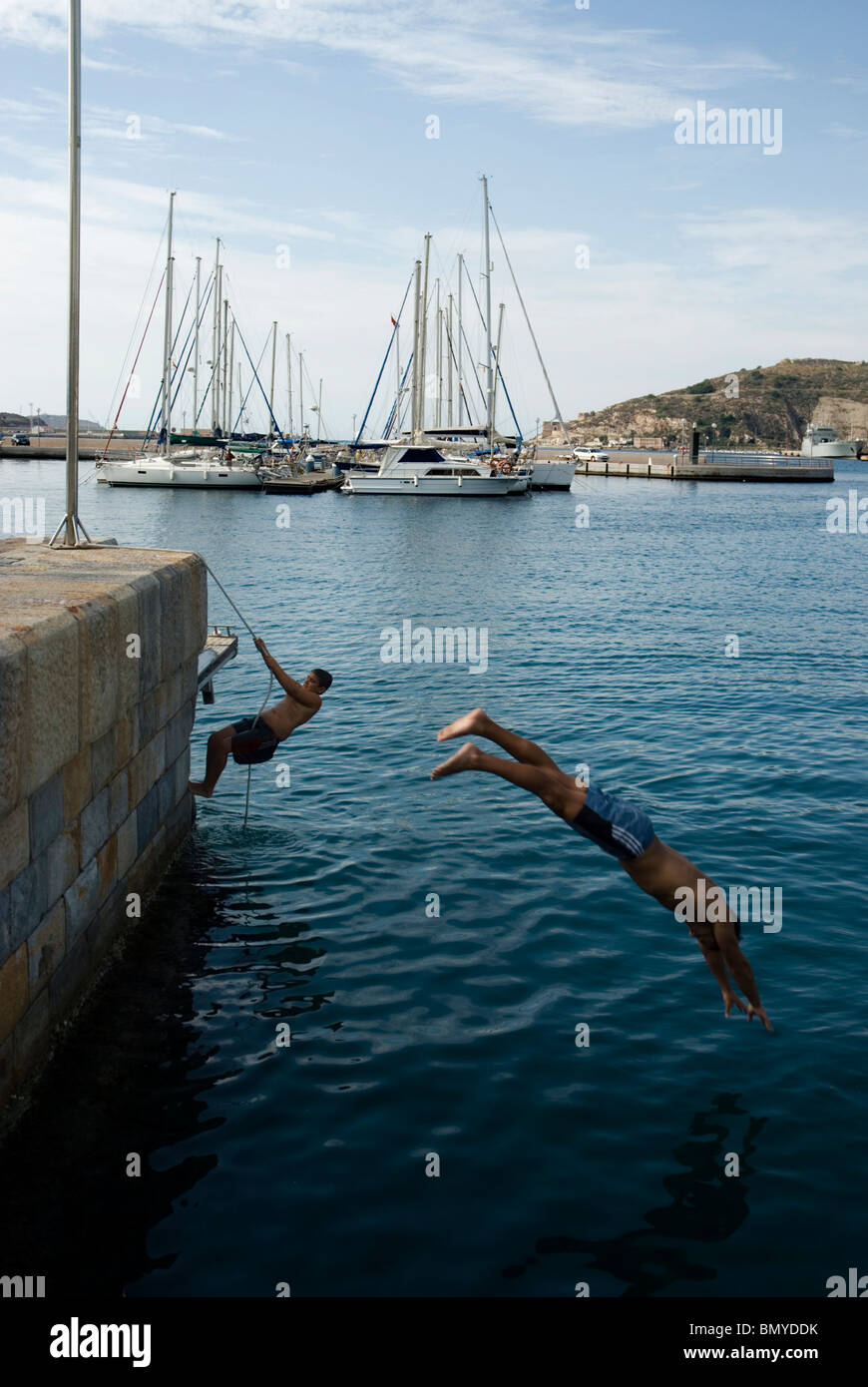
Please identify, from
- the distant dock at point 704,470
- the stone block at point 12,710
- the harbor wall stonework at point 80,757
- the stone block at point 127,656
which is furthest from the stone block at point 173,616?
the distant dock at point 704,470

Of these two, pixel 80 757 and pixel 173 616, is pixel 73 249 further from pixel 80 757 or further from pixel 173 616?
pixel 80 757

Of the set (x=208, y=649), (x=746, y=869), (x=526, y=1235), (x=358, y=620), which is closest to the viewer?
(x=526, y=1235)

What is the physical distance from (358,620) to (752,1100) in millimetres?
19885

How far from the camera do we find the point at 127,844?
8.34m

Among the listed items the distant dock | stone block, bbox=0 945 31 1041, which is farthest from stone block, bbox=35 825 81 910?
the distant dock

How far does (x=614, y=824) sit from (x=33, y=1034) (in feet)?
11.1

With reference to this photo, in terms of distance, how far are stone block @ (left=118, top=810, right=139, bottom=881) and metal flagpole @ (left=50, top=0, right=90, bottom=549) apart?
3009mm

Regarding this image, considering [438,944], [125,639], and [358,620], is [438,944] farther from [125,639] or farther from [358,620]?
[358,620]

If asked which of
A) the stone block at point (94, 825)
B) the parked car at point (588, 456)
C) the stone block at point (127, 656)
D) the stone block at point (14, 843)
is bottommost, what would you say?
the stone block at point (94, 825)

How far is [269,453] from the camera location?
301 feet

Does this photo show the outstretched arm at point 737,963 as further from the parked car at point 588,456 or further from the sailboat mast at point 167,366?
the parked car at point 588,456

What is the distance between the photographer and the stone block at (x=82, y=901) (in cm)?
696

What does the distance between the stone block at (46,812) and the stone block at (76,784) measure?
0.10 meters
